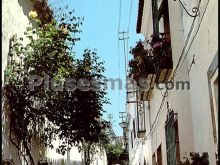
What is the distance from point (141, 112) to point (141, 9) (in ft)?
17.0

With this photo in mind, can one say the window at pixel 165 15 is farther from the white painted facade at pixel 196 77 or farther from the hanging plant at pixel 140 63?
the hanging plant at pixel 140 63

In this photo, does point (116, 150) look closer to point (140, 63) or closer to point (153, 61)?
point (140, 63)

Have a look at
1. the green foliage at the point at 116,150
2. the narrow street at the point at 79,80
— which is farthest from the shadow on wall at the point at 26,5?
the green foliage at the point at 116,150

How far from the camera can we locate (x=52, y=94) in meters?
8.19

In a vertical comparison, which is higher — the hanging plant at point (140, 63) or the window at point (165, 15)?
the window at point (165, 15)

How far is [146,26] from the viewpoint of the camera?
13.5 metres

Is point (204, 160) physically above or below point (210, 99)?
below

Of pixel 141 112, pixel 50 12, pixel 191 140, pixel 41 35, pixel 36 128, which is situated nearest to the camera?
pixel 191 140

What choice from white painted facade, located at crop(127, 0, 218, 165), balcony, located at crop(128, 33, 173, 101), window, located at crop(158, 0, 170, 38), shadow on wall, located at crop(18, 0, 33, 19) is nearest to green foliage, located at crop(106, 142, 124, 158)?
balcony, located at crop(128, 33, 173, 101)

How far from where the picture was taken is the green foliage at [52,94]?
788 cm

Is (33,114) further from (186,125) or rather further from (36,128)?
(186,125)

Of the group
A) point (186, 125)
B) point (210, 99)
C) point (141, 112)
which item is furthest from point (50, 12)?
point (141, 112)

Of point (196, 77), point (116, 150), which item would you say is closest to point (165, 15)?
point (196, 77)

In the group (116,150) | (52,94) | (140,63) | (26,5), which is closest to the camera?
(52,94)
